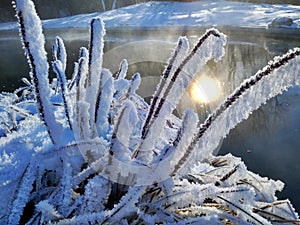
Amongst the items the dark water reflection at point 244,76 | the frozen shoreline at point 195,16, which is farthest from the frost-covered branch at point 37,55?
the frozen shoreline at point 195,16

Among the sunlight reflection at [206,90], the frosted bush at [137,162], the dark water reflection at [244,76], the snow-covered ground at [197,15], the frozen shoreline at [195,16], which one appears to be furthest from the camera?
the snow-covered ground at [197,15]

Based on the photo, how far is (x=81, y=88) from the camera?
60 centimetres

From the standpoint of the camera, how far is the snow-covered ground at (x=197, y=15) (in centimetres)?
628

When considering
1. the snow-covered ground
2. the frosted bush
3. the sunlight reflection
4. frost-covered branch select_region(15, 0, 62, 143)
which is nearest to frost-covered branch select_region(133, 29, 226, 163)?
the frosted bush

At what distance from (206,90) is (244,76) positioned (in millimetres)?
549

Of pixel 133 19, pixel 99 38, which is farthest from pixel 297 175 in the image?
pixel 133 19

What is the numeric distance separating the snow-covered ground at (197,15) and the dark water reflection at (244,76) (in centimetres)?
119

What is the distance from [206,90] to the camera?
2.14 metres

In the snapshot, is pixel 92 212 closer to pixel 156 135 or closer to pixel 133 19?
pixel 156 135

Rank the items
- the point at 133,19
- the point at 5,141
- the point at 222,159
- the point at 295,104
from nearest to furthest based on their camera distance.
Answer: the point at 5,141 → the point at 222,159 → the point at 295,104 → the point at 133,19

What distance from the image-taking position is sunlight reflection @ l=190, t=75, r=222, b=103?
5.69 feet

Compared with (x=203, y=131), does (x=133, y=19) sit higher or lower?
lower

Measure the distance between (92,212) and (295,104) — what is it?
63.2 inches

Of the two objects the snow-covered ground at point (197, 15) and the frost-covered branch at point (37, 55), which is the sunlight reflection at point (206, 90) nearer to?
the frost-covered branch at point (37, 55)
